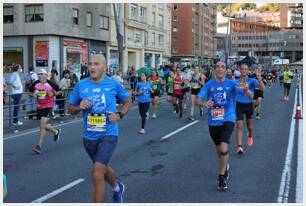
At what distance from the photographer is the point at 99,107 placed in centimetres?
572

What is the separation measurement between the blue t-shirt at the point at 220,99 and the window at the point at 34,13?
3343 cm

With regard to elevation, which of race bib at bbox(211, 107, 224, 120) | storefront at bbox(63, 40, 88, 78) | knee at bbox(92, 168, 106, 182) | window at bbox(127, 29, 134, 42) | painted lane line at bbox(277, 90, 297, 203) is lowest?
painted lane line at bbox(277, 90, 297, 203)

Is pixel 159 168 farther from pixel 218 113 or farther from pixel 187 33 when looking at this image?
pixel 187 33

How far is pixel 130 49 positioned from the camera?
55.6 meters

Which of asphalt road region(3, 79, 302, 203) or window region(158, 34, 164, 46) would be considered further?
window region(158, 34, 164, 46)

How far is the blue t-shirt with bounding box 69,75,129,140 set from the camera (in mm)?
5719

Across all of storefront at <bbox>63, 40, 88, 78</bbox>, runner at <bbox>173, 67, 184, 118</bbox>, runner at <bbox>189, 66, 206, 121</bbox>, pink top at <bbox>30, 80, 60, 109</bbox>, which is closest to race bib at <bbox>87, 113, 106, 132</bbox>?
pink top at <bbox>30, 80, 60, 109</bbox>

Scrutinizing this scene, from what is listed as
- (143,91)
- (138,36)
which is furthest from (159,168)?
(138,36)

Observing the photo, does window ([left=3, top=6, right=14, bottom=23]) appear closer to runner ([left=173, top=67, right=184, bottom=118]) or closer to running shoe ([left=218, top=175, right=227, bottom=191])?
runner ([left=173, top=67, right=184, bottom=118])

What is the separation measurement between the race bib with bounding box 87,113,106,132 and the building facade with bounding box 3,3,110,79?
105 ft

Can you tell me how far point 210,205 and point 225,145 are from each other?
1.25 m

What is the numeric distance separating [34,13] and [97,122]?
116ft

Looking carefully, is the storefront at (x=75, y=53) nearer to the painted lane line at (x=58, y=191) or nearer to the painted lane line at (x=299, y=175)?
the painted lane line at (x=299, y=175)

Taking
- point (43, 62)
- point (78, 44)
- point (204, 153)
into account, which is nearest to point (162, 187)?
A: point (204, 153)
